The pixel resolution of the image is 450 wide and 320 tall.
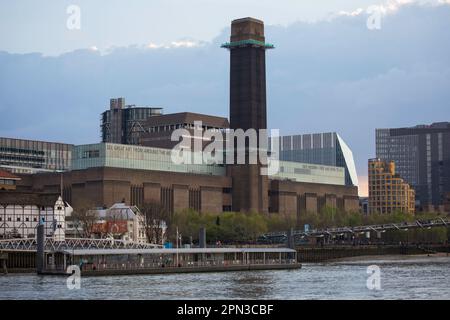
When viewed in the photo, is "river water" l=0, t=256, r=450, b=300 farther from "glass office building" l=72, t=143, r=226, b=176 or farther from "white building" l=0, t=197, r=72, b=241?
"glass office building" l=72, t=143, r=226, b=176

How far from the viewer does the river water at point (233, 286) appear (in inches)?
2928

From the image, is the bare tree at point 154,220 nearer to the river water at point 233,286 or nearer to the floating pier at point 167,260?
the floating pier at point 167,260

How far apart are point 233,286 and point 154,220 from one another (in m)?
79.5

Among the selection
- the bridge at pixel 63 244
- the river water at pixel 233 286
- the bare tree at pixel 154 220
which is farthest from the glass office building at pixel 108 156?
the river water at pixel 233 286

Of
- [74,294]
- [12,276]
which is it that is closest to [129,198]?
[12,276]

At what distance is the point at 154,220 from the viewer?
542ft

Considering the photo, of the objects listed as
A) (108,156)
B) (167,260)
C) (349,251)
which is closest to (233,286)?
(167,260)

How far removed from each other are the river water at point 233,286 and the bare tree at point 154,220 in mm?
52180

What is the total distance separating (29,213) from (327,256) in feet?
182

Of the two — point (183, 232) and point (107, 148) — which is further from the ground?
point (107, 148)

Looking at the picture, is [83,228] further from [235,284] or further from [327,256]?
[235,284]

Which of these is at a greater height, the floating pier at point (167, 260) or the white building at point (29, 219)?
the white building at point (29, 219)

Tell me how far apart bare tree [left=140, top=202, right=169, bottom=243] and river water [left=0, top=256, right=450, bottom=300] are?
2054 inches
